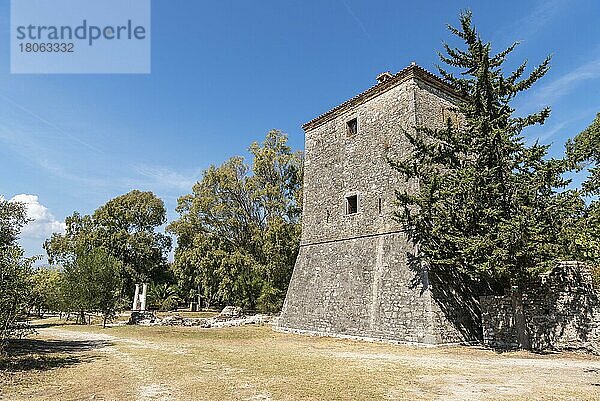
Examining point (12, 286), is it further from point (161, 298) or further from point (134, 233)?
point (134, 233)

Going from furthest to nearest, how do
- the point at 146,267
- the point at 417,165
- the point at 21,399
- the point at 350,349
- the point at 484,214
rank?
the point at 146,267
the point at 417,165
the point at 350,349
the point at 484,214
the point at 21,399

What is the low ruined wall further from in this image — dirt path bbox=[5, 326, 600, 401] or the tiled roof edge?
the tiled roof edge

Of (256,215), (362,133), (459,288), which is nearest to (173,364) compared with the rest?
(459,288)

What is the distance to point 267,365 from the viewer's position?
9805 millimetres

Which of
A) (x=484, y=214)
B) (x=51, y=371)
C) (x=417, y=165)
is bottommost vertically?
(x=51, y=371)

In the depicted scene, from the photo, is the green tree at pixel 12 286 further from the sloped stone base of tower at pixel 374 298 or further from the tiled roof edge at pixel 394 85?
the tiled roof edge at pixel 394 85

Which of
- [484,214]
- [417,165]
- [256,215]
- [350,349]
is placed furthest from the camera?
[256,215]

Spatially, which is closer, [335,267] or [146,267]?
[335,267]

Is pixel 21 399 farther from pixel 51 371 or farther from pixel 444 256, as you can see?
pixel 444 256

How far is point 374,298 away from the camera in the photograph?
1609 cm

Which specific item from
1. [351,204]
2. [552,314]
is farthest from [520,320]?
[351,204]

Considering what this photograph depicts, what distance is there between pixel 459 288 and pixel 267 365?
28.0 ft

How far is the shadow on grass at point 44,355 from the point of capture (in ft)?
31.0

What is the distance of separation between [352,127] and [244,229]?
1539 cm
